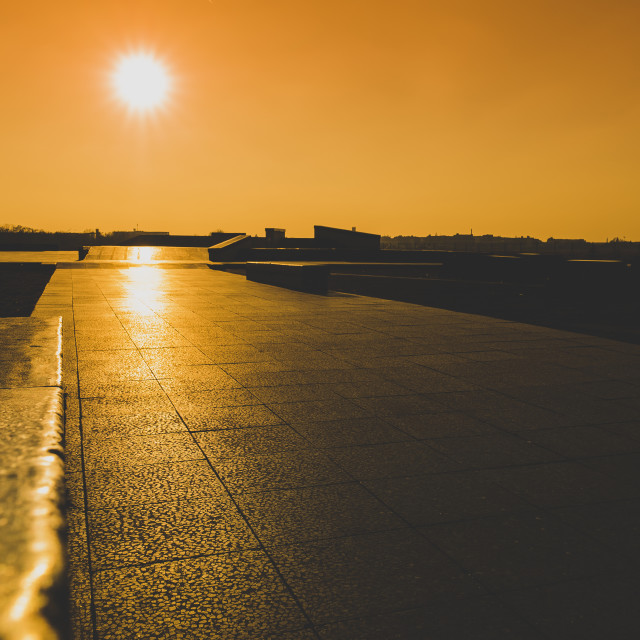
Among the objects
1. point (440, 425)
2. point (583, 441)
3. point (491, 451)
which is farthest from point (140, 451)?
point (583, 441)

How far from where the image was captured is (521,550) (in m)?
3.03

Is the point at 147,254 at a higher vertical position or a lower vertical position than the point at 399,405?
lower

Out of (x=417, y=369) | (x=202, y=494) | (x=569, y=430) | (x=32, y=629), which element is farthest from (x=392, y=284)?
(x=32, y=629)

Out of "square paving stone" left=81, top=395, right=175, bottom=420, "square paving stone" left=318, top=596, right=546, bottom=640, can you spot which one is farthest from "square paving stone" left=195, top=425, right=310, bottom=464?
"square paving stone" left=318, top=596, right=546, bottom=640

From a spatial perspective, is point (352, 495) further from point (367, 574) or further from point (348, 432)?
point (348, 432)

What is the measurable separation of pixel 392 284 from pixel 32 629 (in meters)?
21.1

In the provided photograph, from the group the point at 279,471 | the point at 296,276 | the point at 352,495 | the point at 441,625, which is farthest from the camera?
the point at 296,276

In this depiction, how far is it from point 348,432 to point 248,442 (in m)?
0.83

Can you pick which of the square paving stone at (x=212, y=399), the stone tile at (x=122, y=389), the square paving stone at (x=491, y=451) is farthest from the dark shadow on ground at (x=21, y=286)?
the square paving stone at (x=491, y=451)

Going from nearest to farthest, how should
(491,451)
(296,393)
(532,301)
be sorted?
1. (491,451)
2. (296,393)
3. (532,301)

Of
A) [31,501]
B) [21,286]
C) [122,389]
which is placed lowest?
[21,286]

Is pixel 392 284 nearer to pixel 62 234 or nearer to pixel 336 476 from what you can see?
pixel 336 476

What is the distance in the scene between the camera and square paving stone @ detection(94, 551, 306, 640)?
2354 mm

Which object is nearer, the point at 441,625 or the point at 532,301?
the point at 441,625
